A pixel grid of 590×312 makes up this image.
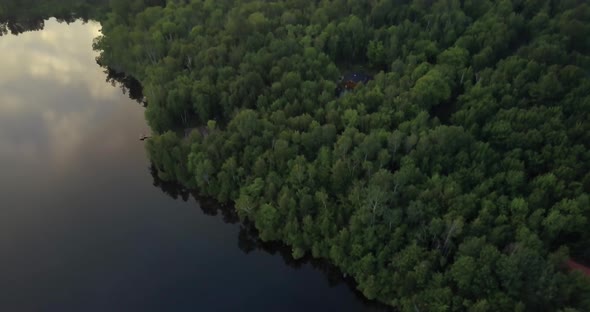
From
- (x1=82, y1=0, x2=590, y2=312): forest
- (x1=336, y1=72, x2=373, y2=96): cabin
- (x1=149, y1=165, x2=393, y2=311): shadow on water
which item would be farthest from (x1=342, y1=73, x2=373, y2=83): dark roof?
(x1=149, y1=165, x2=393, y2=311): shadow on water

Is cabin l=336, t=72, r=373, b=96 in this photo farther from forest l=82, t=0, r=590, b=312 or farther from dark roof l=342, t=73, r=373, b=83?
forest l=82, t=0, r=590, b=312

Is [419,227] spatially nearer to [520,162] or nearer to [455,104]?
[520,162]

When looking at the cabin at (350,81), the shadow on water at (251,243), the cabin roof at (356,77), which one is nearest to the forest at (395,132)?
the shadow on water at (251,243)

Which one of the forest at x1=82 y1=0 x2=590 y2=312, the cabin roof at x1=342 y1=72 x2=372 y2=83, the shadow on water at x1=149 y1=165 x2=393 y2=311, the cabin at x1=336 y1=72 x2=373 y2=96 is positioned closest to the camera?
the forest at x1=82 y1=0 x2=590 y2=312

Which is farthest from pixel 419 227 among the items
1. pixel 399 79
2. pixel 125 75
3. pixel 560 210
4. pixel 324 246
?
pixel 125 75

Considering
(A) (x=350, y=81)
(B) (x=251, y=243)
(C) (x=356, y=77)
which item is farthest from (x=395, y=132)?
(C) (x=356, y=77)

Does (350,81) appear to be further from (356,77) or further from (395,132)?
(395,132)
